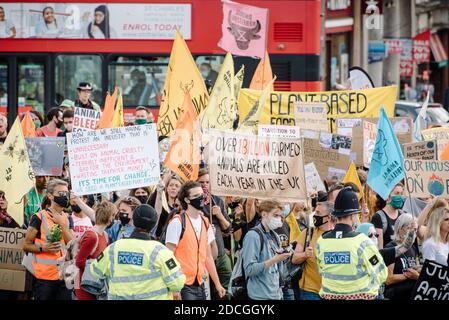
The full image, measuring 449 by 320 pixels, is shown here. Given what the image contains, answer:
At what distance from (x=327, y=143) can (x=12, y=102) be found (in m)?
7.04

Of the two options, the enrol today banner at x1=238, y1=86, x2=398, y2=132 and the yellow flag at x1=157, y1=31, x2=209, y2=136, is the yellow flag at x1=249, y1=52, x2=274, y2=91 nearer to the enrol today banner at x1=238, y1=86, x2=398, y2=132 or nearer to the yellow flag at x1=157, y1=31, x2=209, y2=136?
the enrol today banner at x1=238, y1=86, x2=398, y2=132

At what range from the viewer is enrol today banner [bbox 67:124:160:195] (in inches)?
455

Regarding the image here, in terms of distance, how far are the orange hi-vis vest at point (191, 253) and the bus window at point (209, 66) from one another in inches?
368

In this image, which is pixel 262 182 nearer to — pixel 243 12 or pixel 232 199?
pixel 232 199

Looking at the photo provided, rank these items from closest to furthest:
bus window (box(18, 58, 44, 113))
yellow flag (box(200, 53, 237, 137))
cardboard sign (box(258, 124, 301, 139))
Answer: cardboard sign (box(258, 124, 301, 139)) → yellow flag (box(200, 53, 237, 137)) → bus window (box(18, 58, 44, 113))

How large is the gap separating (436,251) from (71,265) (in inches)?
118

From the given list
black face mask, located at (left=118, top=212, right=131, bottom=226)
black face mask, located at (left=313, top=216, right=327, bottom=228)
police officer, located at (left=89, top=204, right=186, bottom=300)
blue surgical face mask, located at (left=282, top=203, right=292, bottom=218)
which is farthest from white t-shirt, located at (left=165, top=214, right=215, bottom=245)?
blue surgical face mask, located at (left=282, top=203, right=292, bottom=218)

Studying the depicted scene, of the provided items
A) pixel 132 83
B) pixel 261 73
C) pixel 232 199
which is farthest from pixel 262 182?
pixel 132 83

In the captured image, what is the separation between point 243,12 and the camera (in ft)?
59.9

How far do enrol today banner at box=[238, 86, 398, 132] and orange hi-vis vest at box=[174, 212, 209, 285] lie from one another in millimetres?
5847

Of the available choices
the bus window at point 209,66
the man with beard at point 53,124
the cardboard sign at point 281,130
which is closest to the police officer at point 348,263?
the cardboard sign at point 281,130

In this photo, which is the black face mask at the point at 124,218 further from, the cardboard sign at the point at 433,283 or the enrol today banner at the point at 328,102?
the enrol today banner at the point at 328,102

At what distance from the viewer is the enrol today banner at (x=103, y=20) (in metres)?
19.7

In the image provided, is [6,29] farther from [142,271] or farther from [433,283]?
[433,283]
